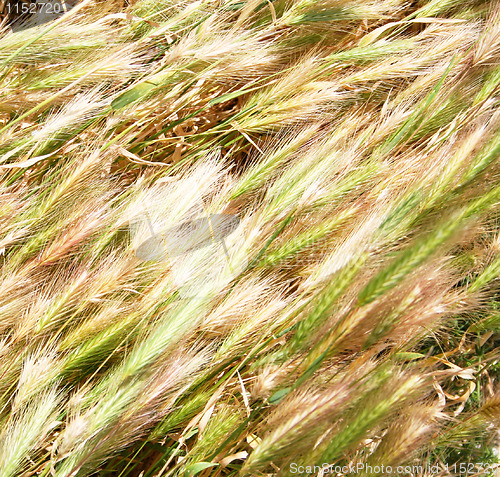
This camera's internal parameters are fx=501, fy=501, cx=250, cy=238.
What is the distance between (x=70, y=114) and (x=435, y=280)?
107 cm

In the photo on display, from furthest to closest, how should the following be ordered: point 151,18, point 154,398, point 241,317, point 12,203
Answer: point 151,18 → point 12,203 → point 241,317 → point 154,398

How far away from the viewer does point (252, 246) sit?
129 centimetres

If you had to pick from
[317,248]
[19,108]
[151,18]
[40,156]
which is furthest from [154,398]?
[151,18]

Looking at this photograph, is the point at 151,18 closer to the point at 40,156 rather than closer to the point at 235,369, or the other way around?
the point at 40,156

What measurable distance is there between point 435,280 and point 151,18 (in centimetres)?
124

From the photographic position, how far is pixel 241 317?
1278 millimetres

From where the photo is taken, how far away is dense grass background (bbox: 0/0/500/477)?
41.1 inches

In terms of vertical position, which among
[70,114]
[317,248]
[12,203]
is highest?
[70,114]

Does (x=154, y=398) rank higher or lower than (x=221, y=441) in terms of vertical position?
higher

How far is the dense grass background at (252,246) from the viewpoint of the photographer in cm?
104

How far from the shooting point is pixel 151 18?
164cm

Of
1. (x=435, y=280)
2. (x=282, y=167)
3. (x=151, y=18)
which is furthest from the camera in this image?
(x=151, y=18)

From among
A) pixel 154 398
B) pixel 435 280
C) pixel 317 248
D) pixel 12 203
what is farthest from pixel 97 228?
pixel 435 280

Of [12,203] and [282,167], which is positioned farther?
[282,167]
